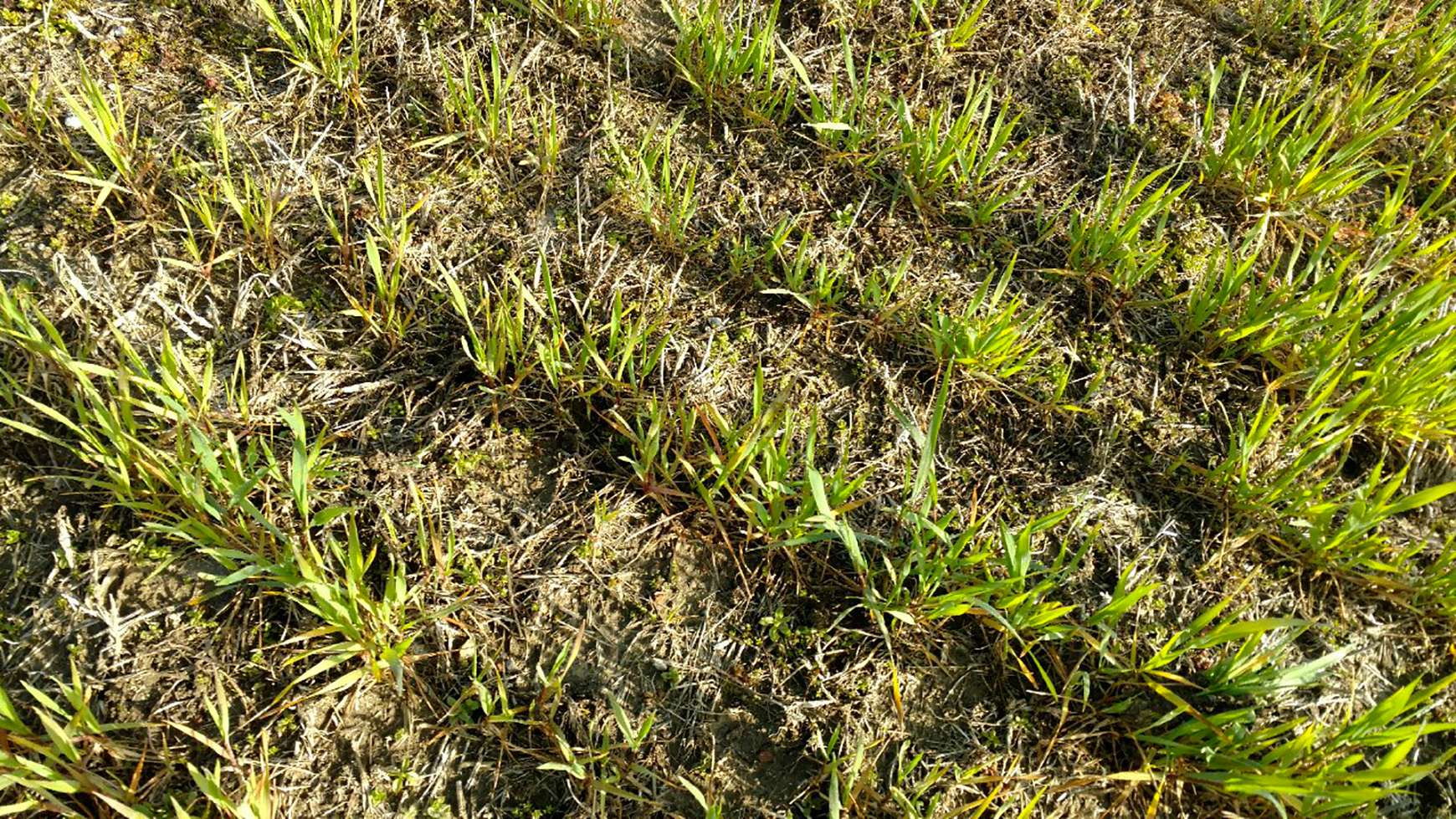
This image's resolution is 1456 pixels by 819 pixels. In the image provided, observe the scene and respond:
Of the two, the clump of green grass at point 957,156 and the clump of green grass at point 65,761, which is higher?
the clump of green grass at point 957,156

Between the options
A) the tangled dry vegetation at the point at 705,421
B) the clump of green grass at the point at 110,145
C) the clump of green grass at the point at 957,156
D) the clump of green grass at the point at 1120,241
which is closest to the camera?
the tangled dry vegetation at the point at 705,421

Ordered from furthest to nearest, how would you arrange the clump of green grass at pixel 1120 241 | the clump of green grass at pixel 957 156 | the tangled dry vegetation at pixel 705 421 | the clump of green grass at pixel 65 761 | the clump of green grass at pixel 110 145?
the clump of green grass at pixel 957 156
the clump of green grass at pixel 1120 241
the clump of green grass at pixel 110 145
the tangled dry vegetation at pixel 705 421
the clump of green grass at pixel 65 761

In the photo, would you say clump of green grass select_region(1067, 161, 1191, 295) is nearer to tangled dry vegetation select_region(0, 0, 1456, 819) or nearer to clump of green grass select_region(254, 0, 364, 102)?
tangled dry vegetation select_region(0, 0, 1456, 819)

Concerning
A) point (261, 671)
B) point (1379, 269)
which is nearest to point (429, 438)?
point (261, 671)

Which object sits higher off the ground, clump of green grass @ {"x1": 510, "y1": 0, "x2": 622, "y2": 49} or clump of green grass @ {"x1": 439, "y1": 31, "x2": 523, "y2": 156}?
clump of green grass @ {"x1": 510, "y1": 0, "x2": 622, "y2": 49}

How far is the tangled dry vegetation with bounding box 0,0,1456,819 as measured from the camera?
1.75 m

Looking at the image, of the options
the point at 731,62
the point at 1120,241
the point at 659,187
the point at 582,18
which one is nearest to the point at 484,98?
the point at 582,18

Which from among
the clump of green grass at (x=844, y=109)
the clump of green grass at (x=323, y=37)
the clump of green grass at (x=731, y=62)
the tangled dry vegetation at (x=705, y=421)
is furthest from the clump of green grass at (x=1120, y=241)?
the clump of green grass at (x=323, y=37)

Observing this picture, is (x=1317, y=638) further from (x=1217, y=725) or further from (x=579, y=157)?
(x=579, y=157)

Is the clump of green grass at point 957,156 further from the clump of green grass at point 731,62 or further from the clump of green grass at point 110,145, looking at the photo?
the clump of green grass at point 110,145

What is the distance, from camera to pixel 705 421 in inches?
78.7

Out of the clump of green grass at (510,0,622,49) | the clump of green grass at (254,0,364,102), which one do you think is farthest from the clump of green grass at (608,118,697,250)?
the clump of green grass at (254,0,364,102)

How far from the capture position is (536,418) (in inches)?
82.0

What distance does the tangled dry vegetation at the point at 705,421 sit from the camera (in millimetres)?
1754
